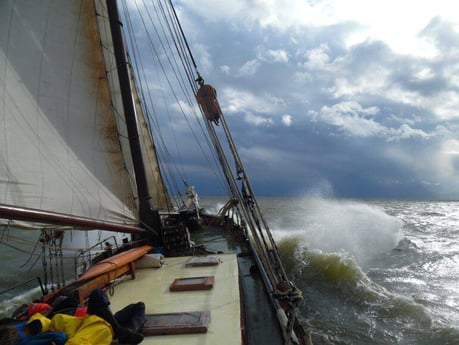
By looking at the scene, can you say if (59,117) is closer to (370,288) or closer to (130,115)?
(130,115)

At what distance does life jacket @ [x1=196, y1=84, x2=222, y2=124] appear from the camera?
26.5 feet

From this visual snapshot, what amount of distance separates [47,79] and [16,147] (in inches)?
69.5

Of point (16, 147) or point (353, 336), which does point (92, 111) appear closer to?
point (16, 147)

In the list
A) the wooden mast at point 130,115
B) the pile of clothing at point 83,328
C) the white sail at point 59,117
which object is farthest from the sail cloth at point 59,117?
the pile of clothing at point 83,328

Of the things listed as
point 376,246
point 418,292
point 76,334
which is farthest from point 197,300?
point 376,246

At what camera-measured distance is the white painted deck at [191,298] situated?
11.6ft

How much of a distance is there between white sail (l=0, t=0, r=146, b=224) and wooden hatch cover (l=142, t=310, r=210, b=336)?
3.06 m

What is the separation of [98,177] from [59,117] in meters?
1.52

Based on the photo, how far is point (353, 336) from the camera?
8.84 m

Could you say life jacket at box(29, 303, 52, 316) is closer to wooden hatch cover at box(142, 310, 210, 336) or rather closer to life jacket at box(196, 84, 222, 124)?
wooden hatch cover at box(142, 310, 210, 336)

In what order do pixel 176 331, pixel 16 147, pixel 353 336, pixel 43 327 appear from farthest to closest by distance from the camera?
pixel 353 336 < pixel 16 147 < pixel 176 331 < pixel 43 327

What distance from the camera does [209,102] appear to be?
8.25 metres

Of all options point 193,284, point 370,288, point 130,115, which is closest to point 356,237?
point 370,288

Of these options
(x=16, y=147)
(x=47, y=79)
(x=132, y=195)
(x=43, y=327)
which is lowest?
(x=43, y=327)
